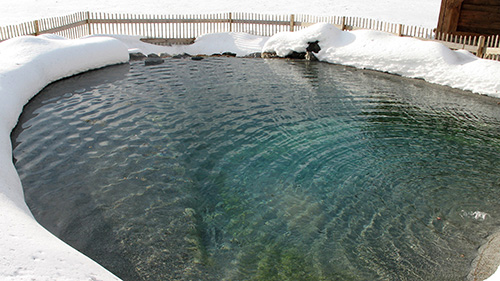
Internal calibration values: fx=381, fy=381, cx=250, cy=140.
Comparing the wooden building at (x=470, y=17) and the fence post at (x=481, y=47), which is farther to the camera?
the wooden building at (x=470, y=17)

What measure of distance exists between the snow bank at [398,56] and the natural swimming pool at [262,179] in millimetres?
1359

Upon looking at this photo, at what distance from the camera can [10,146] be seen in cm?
831

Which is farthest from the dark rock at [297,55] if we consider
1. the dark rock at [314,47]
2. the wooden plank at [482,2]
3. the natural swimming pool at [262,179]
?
the wooden plank at [482,2]

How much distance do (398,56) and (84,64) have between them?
12.7 m

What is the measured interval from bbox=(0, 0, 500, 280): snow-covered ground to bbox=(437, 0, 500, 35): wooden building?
113 inches

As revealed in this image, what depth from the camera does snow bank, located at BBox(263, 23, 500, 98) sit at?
45.5 feet

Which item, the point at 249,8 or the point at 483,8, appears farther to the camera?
the point at 249,8

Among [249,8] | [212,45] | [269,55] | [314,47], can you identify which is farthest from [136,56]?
[249,8]

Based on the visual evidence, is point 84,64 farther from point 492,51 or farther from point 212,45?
point 492,51

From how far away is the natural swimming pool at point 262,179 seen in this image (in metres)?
5.56

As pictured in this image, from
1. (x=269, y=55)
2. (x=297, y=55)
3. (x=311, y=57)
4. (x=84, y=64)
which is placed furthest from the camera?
(x=269, y=55)

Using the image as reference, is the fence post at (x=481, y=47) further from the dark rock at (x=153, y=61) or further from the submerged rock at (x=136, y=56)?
the submerged rock at (x=136, y=56)

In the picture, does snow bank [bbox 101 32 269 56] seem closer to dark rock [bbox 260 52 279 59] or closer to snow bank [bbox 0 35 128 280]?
dark rock [bbox 260 52 279 59]

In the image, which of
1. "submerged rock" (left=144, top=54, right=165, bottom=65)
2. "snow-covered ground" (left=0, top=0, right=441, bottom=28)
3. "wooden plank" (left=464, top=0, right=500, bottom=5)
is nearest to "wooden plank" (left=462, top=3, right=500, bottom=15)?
"wooden plank" (left=464, top=0, right=500, bottom=5)
